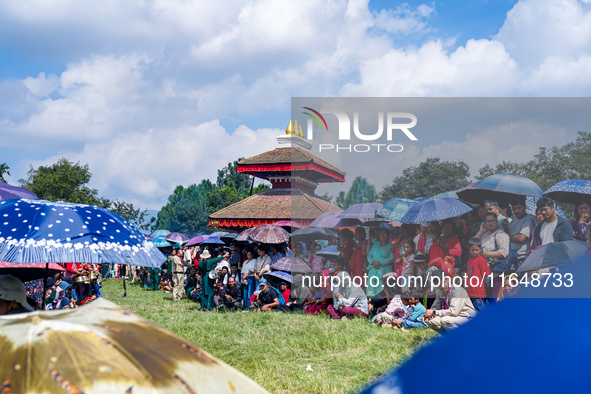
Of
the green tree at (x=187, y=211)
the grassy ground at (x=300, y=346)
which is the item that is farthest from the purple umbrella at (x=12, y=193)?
the green tree at (x=187, y=211)

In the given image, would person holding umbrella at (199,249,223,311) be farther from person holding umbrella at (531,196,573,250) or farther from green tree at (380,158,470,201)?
person holding umbrella at (531,196,573,250)

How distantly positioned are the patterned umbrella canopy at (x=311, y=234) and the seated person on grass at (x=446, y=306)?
547 cm

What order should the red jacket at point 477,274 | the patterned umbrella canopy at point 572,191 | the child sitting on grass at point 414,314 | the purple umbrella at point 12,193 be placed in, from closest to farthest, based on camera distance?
the purple umbrella at point 12,193 < the patterned umbrella canopy at point 572,191 < the red jacket at point 477,274 < the child sitting on grass at point 414,314

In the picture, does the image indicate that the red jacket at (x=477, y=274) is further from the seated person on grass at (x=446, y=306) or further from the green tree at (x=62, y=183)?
the green tree at (x=62, y=183)

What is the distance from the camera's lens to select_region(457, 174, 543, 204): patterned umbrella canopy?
8.34 m

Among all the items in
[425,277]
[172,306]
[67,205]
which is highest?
[67,205]

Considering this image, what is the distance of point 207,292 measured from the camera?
43.9 feet

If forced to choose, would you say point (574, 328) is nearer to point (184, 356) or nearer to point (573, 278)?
point (573, 278)

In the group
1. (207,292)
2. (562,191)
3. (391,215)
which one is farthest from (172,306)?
(562,191)

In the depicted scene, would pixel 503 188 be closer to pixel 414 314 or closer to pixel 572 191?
pixel 572 191

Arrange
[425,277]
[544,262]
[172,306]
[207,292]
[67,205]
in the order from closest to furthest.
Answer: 1. [67,205]
2. [544,262]
3. [425,277]
4. [207,292]
5. [172,306]

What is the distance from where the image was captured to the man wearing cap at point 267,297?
11930 millimetres

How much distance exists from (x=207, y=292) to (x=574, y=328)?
13.1 metres

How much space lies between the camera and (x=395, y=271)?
9.81 metres
